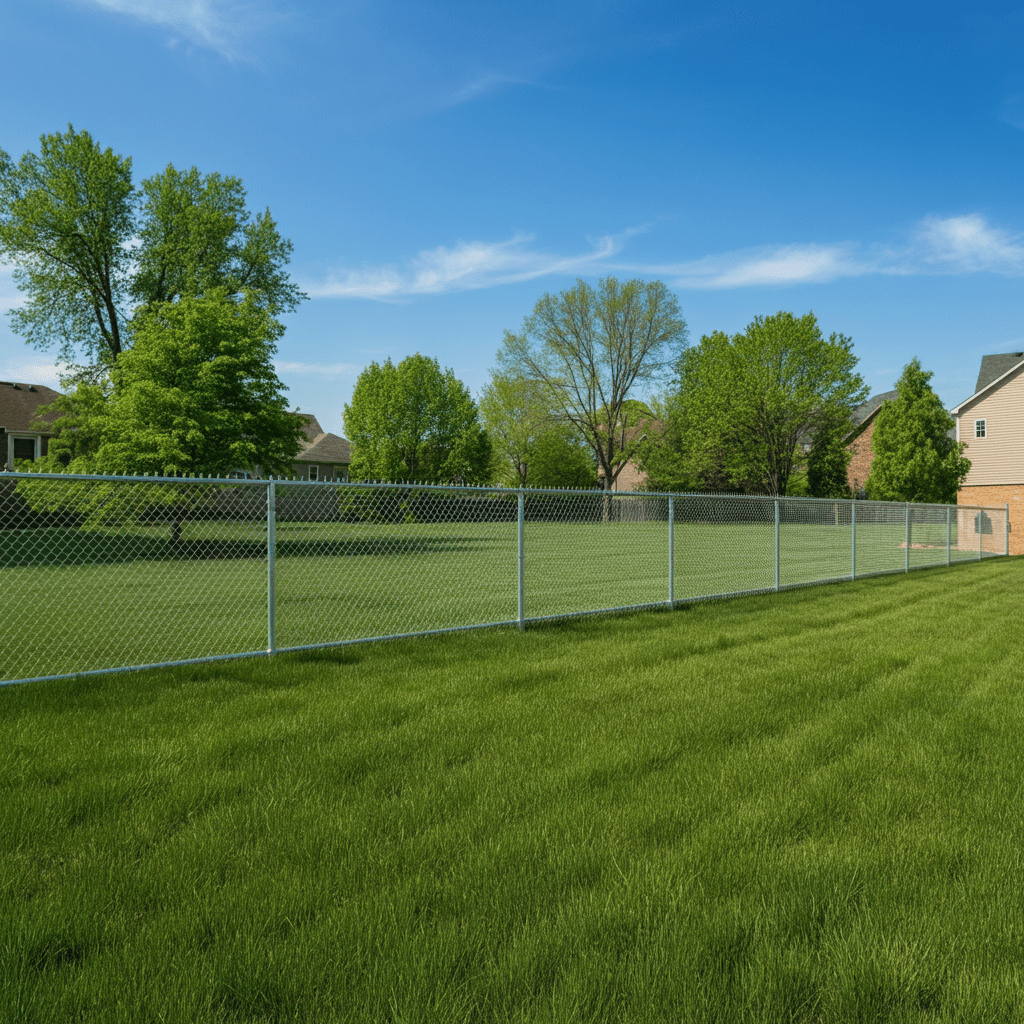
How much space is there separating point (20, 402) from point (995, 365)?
5621 centimetres

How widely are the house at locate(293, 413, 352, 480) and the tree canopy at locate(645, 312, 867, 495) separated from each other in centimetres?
2623

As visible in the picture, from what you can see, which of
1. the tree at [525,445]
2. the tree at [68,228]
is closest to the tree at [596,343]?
the tree at [525,445]

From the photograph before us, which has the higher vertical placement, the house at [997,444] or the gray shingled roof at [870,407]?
the gray shingled roof at [870,407]

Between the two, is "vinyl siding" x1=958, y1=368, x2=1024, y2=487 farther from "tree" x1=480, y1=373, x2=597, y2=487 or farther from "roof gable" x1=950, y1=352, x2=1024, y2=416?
"tree" x1=480, y1=373, x2=597, y2=487

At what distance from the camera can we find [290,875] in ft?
9.94

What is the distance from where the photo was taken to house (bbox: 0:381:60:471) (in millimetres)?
44094

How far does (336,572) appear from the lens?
15.3 metres

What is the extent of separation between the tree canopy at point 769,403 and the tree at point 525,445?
8.51 metres

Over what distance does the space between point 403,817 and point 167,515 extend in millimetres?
16931

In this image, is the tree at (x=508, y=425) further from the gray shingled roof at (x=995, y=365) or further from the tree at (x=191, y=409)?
the tree at (x=191, y=409)

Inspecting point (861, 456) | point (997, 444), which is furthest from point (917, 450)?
point (861, 456)

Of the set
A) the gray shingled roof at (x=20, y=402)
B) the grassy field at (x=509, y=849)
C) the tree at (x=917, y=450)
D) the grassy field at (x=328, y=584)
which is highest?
the gray shingled roof at (x=20, y=402)

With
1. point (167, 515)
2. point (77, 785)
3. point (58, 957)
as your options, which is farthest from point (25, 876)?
point (167, 515)

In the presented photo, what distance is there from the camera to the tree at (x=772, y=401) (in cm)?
4297
